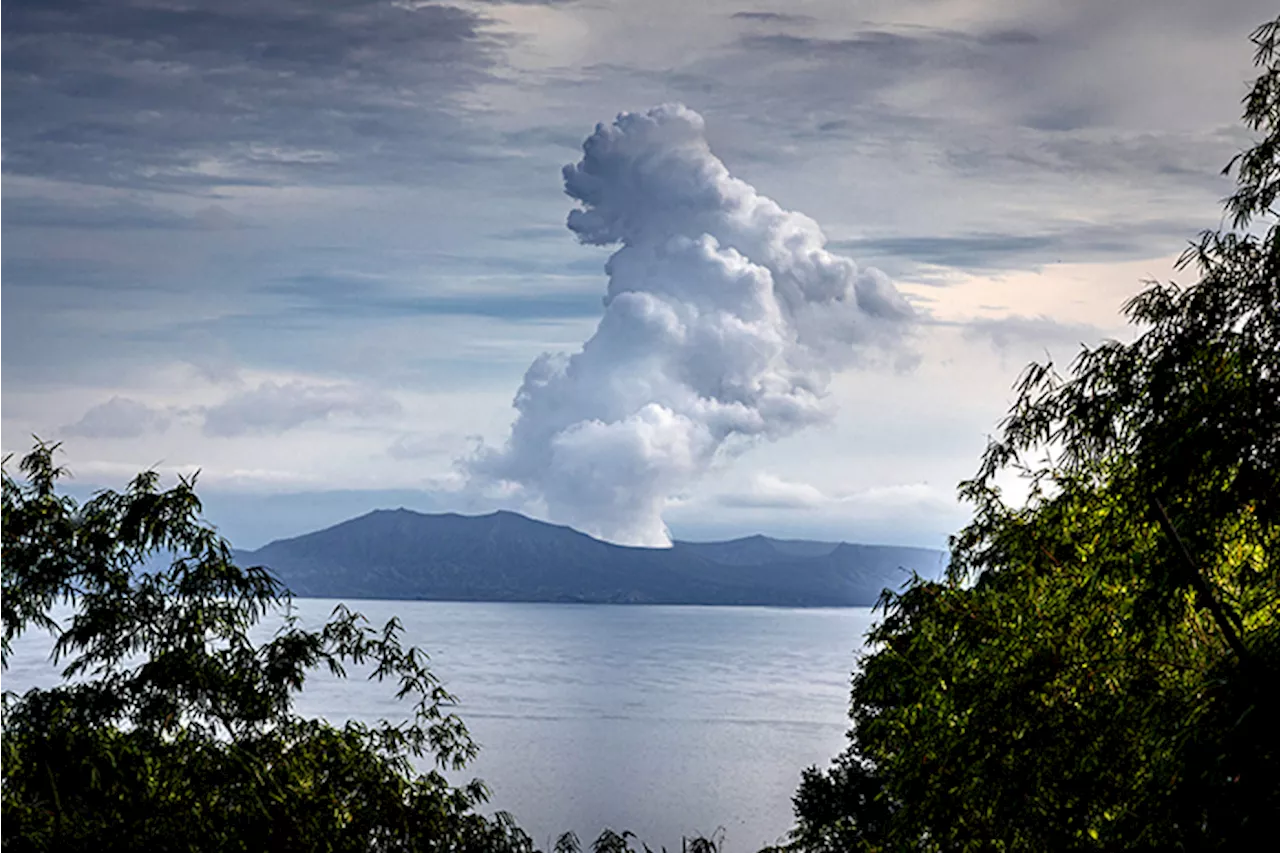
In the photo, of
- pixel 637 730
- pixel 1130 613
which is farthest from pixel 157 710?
pixel 637 730

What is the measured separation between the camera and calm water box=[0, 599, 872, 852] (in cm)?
5978

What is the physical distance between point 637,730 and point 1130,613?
272 feet

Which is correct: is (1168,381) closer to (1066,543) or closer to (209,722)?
(1066,543)

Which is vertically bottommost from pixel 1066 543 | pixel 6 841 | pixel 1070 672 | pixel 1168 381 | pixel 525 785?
pixel 525 785

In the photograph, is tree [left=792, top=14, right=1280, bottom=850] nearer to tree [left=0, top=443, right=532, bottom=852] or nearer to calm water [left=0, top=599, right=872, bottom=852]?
tree [left=0, top=443, right=532, bottom=852]

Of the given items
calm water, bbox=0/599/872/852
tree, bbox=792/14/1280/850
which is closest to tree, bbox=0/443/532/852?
tree, bbox=792/14/1280/850

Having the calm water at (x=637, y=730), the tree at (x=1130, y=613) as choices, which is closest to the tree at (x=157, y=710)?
the tree at (x=1130, y=613)

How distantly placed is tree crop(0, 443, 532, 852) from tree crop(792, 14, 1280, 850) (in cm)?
498

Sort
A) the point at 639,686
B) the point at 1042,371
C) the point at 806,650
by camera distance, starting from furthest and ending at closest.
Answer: the point at 806,650
the point at 639,686
the point at 1042,371

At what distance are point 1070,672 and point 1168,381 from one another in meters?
3.74

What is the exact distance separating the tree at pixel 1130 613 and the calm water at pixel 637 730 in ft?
138

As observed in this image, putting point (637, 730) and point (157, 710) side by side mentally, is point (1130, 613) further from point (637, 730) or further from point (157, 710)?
point (637, 730)

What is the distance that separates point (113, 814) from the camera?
10188mm

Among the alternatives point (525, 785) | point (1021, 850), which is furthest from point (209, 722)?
point (525, 785)
